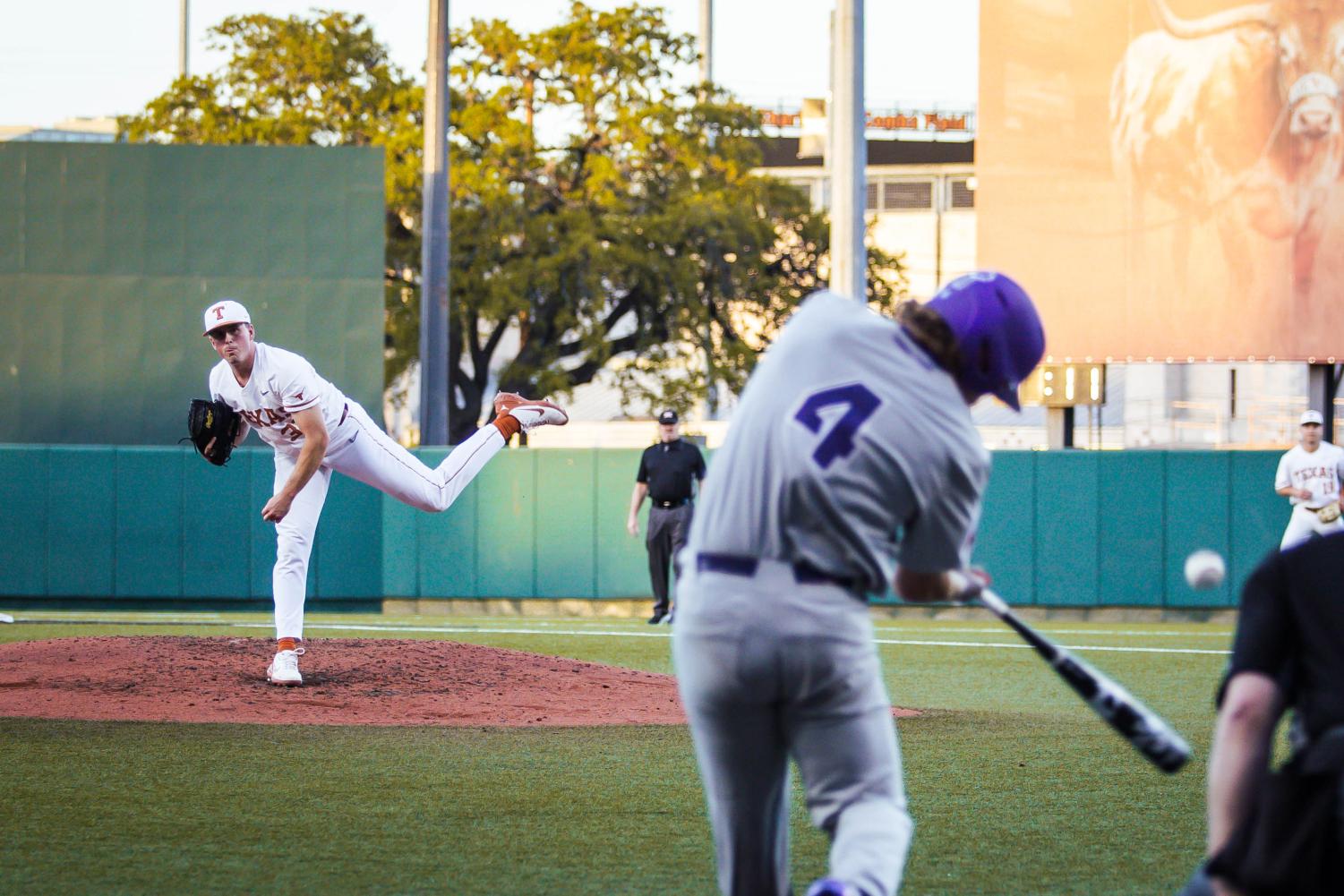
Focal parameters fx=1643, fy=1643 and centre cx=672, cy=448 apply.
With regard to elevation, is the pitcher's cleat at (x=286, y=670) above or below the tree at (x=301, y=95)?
below

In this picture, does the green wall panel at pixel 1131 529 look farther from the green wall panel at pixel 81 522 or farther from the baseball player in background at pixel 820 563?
the baseball player in background at pixel 820 563

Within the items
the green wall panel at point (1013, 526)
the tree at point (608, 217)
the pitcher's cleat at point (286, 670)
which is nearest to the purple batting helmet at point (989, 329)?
the pitcher's cleat at point (286, 670)

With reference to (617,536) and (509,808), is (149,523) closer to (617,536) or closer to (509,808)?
(617,536)

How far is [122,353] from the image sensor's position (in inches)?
749

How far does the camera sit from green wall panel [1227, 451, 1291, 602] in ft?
59.9

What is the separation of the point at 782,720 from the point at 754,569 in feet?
1.01

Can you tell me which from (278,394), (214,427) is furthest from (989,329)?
(214,427)

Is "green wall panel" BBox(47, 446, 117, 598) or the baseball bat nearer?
the baseball bat

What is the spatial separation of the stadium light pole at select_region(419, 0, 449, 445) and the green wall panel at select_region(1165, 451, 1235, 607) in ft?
29.6

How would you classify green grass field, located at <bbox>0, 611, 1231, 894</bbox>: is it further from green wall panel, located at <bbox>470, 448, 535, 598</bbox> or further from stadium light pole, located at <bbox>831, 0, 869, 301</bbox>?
stadium light pole, located at <bbox>831, 0, 869, 301</bbox>

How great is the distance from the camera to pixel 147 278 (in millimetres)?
18938

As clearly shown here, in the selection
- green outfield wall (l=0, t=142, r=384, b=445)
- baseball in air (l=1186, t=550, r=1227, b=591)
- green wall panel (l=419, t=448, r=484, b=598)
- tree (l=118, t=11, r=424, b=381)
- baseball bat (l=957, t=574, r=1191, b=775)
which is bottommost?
green wall panel (l=419, t=448, r=484, b=598)

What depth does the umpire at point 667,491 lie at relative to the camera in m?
15.7

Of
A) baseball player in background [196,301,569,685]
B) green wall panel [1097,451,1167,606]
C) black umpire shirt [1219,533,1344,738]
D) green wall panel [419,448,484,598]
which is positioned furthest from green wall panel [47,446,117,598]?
black umpire shirt [1219,533,1344,738]
